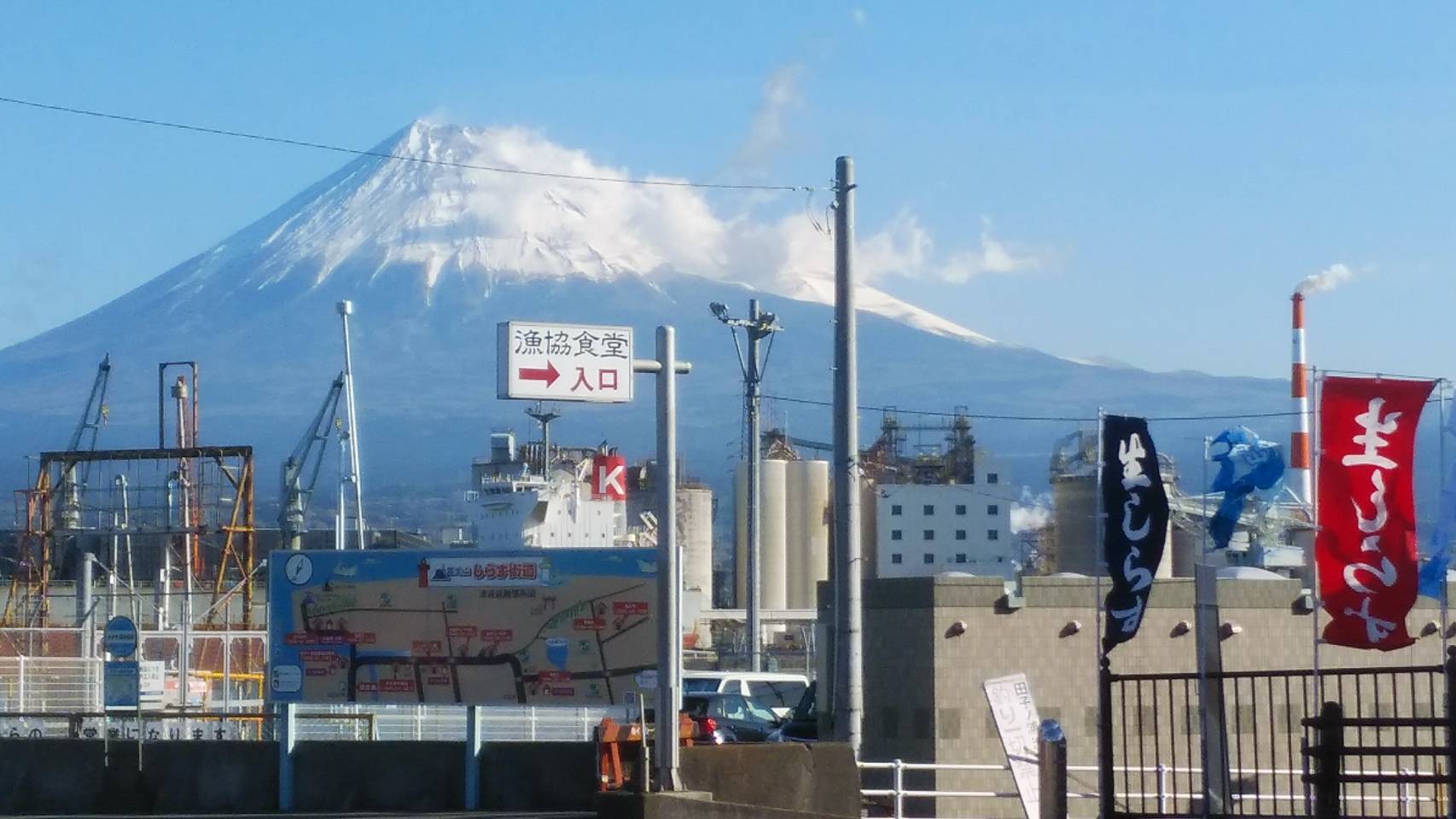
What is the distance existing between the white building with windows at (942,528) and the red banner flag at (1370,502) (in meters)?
87.4

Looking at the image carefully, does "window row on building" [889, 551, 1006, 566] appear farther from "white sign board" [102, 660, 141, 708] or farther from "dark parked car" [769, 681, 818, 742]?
"white sign board" [102, 660, 141, 708]

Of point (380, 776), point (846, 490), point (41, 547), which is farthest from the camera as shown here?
point (41, 547)

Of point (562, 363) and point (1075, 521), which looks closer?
point (562, 363)

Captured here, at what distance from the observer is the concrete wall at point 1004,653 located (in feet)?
78.8

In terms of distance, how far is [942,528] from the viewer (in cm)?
10512

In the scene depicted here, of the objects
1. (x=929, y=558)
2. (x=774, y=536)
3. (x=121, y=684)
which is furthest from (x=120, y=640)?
(x=929, y=558)

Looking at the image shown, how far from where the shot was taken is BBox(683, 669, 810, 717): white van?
1144 inches

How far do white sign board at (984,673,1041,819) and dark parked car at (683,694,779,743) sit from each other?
28.0 feet

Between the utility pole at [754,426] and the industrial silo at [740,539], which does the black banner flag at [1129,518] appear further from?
the industrial silo at [740,539]

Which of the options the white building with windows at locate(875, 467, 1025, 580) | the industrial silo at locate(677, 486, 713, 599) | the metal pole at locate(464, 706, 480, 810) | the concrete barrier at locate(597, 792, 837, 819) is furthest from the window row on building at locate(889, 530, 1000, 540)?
the concrete barrier at locate(597, 792, 837, 819)

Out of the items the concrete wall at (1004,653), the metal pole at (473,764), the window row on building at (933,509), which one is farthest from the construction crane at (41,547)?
the window row on building at (933,509)

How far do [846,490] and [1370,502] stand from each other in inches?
234

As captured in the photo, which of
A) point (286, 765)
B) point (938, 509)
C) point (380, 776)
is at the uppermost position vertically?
point (938, 509)

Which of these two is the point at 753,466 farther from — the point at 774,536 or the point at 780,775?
the point at 774,536
